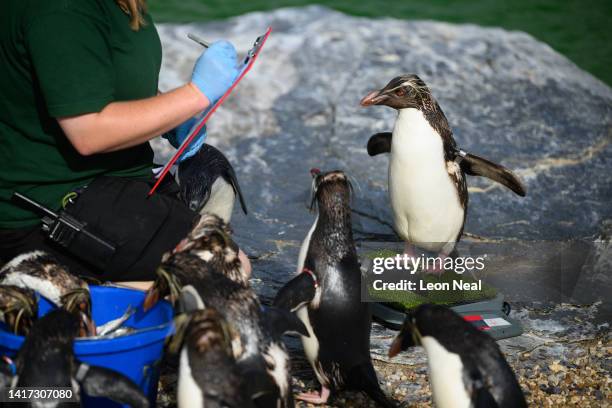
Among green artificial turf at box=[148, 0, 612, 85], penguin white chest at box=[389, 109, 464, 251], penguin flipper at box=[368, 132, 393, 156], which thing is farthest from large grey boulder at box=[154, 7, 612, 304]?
green artificial turf at box=[148, 0, 612, 85]

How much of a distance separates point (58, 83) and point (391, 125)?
13.4 ft

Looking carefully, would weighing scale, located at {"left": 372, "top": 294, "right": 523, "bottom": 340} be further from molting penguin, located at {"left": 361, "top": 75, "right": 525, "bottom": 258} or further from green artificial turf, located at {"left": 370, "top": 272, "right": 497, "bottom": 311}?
molting penguin, located at {"left": 361, "top": 75, "right": 525, "bottom": 258}

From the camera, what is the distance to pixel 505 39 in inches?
344

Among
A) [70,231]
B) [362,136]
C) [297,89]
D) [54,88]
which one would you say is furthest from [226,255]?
[297,89]

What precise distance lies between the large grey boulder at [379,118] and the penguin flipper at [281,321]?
56.3 inches

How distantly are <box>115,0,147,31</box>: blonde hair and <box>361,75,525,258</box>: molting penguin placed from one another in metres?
1.36

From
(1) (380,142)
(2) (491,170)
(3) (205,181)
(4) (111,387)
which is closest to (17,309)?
(4) (111,387)

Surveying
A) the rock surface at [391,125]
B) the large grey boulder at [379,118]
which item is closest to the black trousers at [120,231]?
the rock surface at [391,125]

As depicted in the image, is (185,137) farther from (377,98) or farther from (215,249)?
(215,249)

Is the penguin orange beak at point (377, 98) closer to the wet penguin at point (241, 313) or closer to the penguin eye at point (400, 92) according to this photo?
the penguin eye at point (400, 92)

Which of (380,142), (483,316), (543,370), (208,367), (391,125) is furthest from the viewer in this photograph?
(391,125)

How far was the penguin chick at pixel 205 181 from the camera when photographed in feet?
13.8

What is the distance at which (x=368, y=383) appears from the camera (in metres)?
3.51

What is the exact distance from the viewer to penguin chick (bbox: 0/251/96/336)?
10.5ft
